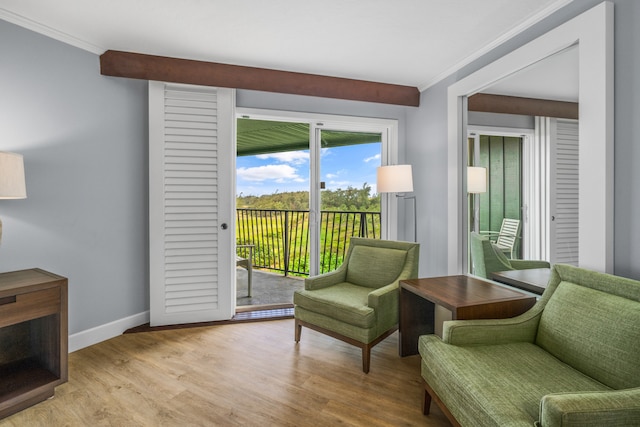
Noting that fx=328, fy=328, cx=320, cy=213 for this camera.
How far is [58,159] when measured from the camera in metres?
2.48

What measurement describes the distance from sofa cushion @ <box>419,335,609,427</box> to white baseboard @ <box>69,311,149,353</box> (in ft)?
8.50

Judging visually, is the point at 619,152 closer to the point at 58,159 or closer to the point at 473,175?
the point at 473,175

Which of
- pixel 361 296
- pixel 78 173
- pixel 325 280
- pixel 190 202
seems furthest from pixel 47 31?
pixel 361 296

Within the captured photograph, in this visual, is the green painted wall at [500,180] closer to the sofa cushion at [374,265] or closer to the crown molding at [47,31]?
the sofa cushion at [374,265]

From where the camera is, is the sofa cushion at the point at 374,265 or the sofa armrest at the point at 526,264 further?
the sofa cushion at the point at 374,265

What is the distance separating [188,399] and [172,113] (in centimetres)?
234

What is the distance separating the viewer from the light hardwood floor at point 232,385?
1.77 m

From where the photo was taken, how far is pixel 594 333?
140 cm

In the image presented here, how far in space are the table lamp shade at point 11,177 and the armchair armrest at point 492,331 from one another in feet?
8.13

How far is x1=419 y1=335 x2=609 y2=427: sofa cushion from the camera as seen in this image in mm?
1188

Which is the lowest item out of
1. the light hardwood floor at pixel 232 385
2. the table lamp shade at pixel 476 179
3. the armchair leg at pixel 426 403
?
the light hardwood floor at pixel 232 385

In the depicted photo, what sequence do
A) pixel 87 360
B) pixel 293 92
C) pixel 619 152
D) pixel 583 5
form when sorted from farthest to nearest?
pixel 293 92 < pixel 87 360 < pixel 583 5 < pixel 619 152

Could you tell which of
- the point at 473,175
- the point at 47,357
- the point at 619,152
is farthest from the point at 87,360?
the point at 619,152

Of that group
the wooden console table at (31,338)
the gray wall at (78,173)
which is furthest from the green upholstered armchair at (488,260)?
the wooden console table at (31,338)
